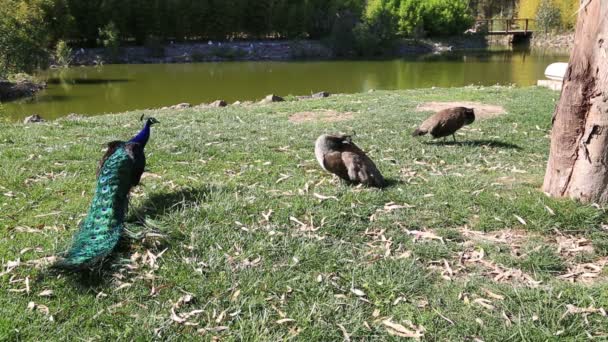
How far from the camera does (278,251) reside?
3.69m

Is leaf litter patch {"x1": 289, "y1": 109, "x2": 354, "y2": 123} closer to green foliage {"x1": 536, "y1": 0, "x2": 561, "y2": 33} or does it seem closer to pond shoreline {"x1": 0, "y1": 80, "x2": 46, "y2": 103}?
pond shoreline {"x1": 0, "y1": 80, "x2": 46, "y2": 103}

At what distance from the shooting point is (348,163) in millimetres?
4816

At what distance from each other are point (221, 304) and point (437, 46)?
49285 mm

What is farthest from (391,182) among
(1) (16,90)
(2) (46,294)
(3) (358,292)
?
(1) (16,90)

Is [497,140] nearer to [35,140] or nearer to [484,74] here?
[35,140]

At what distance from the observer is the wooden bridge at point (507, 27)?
53.5 m

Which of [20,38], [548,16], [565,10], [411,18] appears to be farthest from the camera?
[548,16]

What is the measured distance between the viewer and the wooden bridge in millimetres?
53500

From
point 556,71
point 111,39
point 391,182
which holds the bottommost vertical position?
point 391,182

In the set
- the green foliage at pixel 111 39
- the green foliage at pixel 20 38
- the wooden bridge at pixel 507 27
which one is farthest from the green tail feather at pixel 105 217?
the wooden bridge at pixel 507 27

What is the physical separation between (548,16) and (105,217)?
57.1 m

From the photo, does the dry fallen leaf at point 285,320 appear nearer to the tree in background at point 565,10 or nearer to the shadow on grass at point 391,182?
the shadow on grass at point 391,182

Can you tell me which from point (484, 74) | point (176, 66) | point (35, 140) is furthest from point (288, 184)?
point (176, 66)

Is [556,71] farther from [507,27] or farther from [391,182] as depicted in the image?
[507,27]
